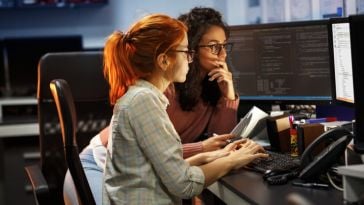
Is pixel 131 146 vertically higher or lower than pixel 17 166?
higher

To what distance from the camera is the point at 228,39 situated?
96.3 inches

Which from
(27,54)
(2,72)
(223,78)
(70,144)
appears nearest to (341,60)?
(223,78)

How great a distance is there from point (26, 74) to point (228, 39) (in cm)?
208

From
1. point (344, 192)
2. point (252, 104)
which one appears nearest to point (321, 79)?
point (252, 104)

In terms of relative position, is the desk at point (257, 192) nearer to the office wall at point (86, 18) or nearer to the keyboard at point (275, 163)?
the keyboard at point (275, 163)

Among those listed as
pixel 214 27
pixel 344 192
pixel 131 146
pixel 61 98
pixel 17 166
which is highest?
pixel 214 27

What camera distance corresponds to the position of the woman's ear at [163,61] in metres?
1.65

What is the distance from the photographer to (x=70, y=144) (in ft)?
5.93

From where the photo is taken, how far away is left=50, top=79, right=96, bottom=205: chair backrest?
1.77 meters

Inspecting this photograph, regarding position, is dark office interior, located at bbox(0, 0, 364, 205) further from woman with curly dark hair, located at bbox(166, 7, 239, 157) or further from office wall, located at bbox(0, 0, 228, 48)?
woman with curly dark hair, located at bbox(166, 7, 239, 157)

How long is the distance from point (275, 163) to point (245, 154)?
0.32 ft

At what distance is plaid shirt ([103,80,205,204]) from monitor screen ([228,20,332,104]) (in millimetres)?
797

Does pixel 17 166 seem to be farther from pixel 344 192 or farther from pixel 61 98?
pixel 344 192

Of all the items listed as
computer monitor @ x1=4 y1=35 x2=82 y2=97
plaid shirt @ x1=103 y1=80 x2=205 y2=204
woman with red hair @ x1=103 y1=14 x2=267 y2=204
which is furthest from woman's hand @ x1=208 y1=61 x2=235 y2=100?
computer monitor @ x1=4 y1=35 x2=82 y2=97
